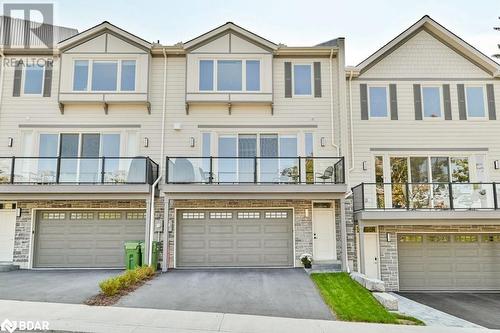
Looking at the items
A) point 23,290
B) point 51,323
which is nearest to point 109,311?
point 51,323

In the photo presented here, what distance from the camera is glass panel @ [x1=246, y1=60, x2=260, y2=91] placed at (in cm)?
1407

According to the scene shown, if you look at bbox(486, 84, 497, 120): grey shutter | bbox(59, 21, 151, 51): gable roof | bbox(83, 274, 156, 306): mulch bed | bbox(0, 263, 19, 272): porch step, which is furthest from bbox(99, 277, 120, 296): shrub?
bbox(486, 84, 497, 120): grey shutter

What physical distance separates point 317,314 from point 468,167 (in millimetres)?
10226

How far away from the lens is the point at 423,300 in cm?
1213

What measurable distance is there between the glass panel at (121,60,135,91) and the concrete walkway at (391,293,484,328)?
11860mm

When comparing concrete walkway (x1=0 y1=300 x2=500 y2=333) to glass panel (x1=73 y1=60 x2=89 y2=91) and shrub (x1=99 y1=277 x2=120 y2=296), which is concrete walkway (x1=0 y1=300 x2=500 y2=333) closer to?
shrub (x1=99 y1=277 x2=120 y2=296)

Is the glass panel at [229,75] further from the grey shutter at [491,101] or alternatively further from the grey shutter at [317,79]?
the grey shutter at [491,101]

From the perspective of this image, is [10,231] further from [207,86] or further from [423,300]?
[423,300]

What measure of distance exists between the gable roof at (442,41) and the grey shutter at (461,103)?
123 cm

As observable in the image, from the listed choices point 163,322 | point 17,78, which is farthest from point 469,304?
point 17,78

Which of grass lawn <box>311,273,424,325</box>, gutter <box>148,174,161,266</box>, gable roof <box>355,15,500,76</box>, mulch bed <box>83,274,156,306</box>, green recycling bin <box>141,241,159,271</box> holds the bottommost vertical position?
grass lawn <box>311,273,424,325</box>

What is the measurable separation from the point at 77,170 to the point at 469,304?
1374 centimetres

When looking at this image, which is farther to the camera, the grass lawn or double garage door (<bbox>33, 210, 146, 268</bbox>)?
double garage door (<bbox>33, 210, 146, 268</bbox>)

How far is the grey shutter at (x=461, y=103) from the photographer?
1448cm
